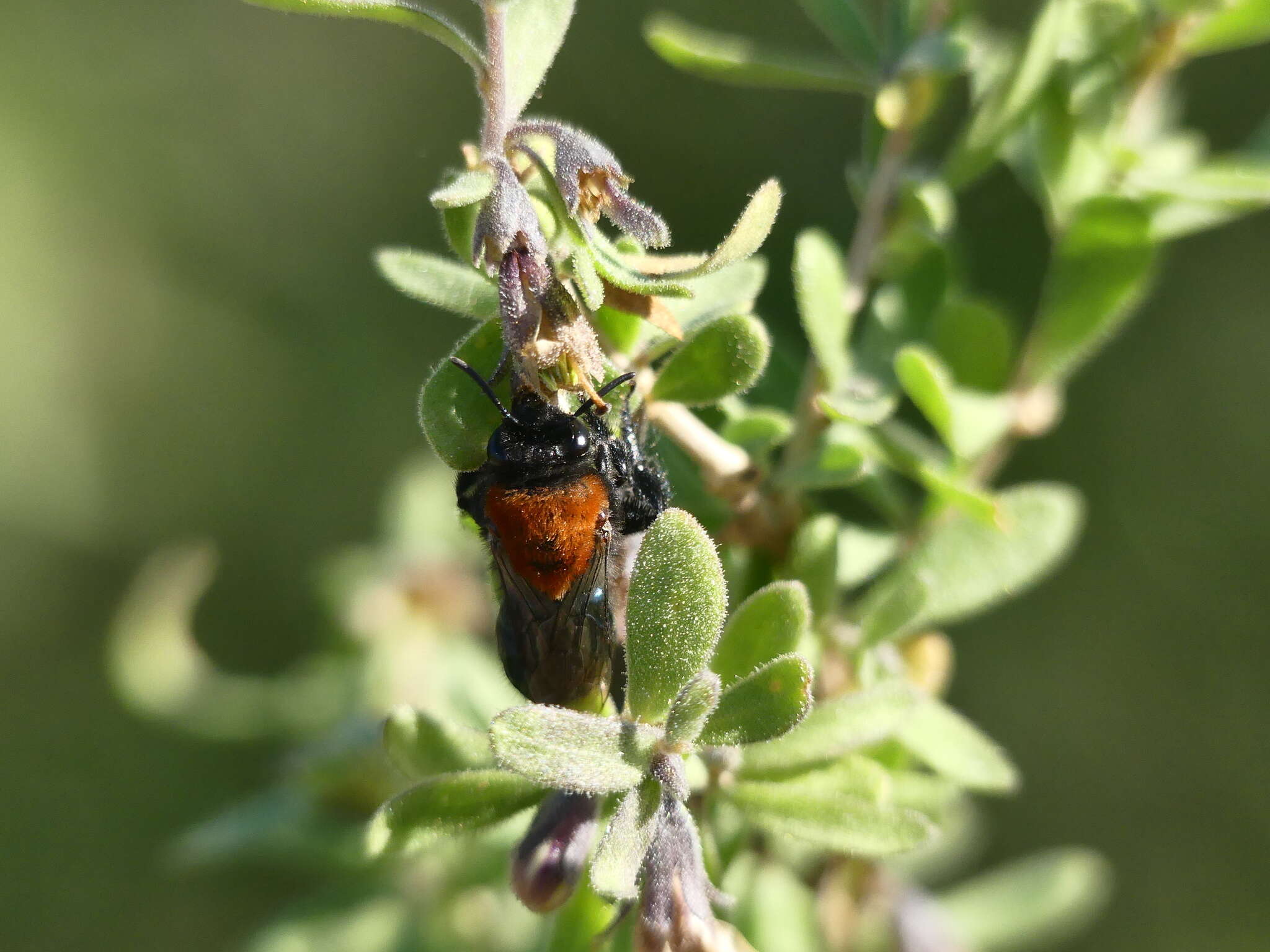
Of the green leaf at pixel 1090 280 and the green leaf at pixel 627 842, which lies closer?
the green leaf at pixel 627 842

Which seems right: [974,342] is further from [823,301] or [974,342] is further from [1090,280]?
[823,301]

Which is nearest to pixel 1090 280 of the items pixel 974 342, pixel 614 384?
pixel 974 342

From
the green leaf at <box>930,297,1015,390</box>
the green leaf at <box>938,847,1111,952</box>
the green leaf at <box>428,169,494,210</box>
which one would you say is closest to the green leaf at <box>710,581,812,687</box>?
the green leaf at <box>428,169,494,210</box>

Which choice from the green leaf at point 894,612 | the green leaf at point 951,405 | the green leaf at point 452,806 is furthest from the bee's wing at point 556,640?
the green leaf at point 951,405

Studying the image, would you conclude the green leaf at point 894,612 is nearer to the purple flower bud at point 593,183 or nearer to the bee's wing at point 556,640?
the bee's wing at point 556,640

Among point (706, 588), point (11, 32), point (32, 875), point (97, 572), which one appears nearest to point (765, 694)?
point (706, 588)

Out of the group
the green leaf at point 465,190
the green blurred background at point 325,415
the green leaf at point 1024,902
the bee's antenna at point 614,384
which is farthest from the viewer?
the green blurred background at point 325,415

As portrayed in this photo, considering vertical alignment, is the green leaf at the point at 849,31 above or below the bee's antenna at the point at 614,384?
above
